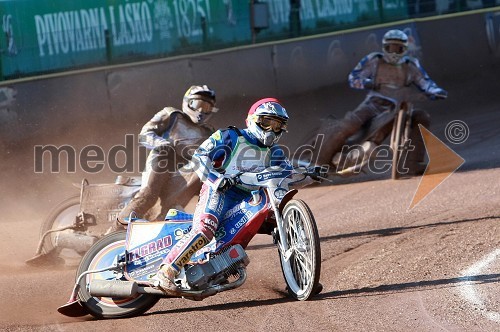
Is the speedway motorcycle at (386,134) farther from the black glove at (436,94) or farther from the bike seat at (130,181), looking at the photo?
the bike seat at (130,181)

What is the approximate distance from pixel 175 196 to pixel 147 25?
7313mm

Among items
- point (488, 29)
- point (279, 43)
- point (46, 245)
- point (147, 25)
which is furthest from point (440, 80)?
point (46, 245)

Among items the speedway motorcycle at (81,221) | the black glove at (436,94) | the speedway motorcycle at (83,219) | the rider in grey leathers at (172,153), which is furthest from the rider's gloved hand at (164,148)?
the black glove at (436,94)

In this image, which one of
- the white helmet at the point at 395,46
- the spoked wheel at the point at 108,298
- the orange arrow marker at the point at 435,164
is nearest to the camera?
the spoked wheel at the point at 108,298

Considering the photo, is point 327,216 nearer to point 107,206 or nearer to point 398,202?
point 398,202

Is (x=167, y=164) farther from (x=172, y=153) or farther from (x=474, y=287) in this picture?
(x=474, y=287)

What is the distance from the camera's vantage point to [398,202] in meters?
12.5

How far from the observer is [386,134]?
14.5 m

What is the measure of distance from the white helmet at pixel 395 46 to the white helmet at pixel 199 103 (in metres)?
4.38

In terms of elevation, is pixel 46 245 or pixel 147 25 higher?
pixel 147 25

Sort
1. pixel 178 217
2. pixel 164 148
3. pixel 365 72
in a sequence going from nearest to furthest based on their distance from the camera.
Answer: pixel 178 217 < pixel 164 148 < pixel 365 72

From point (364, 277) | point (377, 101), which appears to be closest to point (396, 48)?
point (377, 101)

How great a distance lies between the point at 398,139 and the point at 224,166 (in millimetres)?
6071

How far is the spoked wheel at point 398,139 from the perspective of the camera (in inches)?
552
